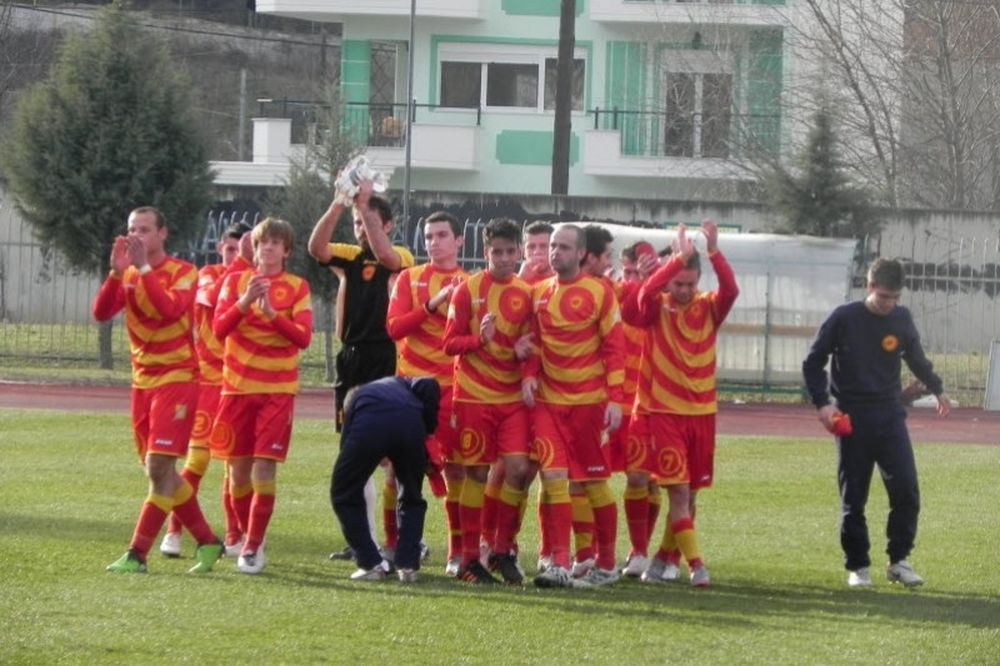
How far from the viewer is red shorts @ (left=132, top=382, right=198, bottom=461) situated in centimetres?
1048

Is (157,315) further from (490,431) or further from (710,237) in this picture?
(710,237)

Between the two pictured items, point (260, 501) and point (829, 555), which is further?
point (829, 555)

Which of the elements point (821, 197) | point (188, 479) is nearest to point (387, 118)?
point (821, 197)

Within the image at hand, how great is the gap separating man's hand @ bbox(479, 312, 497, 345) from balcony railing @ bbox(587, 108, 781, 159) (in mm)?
29375

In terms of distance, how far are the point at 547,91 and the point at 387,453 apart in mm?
33224

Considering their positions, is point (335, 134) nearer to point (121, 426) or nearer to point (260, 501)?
point (121, 426)

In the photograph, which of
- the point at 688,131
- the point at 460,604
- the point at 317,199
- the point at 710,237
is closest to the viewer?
the point at 460,604

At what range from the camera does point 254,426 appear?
35.1 ft

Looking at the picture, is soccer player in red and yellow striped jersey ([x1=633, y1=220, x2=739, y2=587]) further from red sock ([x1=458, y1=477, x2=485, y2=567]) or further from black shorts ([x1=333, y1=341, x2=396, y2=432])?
black shorts ([x1=333, y1=341, x2=396, y2=432])

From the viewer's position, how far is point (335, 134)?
1111 inches

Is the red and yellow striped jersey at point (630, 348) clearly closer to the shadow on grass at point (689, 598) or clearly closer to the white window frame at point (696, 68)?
the shadow on grass at point (689, 598)

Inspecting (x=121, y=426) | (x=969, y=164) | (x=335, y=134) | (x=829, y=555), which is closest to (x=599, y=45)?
(x=969, y=164)

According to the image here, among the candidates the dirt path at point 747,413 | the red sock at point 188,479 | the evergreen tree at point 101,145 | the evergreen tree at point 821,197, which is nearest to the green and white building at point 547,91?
the evergreen tree at point 101,145

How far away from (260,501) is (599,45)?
33.1 m
